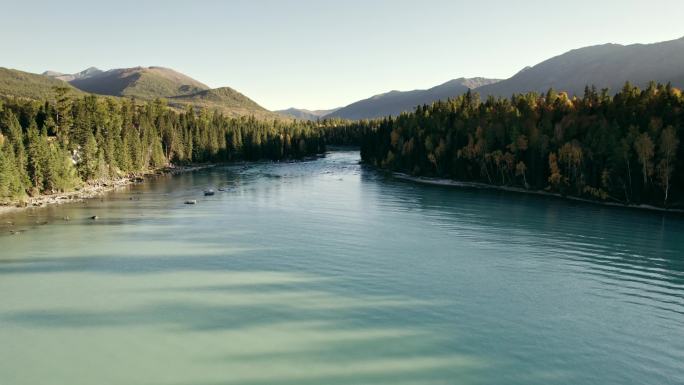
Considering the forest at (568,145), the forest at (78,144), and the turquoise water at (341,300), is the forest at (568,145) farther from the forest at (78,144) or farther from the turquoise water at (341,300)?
the forest at (78,144)

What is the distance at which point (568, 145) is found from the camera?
10194cm

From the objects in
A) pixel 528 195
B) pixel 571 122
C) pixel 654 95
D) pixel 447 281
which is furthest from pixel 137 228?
pixel 654 95

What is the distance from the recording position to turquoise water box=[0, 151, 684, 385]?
1117 inches

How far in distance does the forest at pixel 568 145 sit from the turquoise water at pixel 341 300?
16.1m

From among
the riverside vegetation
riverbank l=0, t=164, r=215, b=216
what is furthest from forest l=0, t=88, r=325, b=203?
riverbank l=0, t=164, r=215, b=216

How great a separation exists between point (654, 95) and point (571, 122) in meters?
17.1

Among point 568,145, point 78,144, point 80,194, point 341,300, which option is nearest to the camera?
point 341,300

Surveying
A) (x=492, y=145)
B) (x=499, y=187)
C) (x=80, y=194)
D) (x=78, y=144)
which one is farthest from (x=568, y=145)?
(x=78, y=144)

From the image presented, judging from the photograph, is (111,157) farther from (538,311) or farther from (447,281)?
(538,311)

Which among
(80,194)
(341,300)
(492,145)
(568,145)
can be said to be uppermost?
(492,145)

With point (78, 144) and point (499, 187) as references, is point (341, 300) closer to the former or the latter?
point (499, 187)

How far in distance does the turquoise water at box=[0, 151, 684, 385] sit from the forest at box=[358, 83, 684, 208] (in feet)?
53.0

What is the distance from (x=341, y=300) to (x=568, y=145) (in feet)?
274

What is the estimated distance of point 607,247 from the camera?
5950 cm
